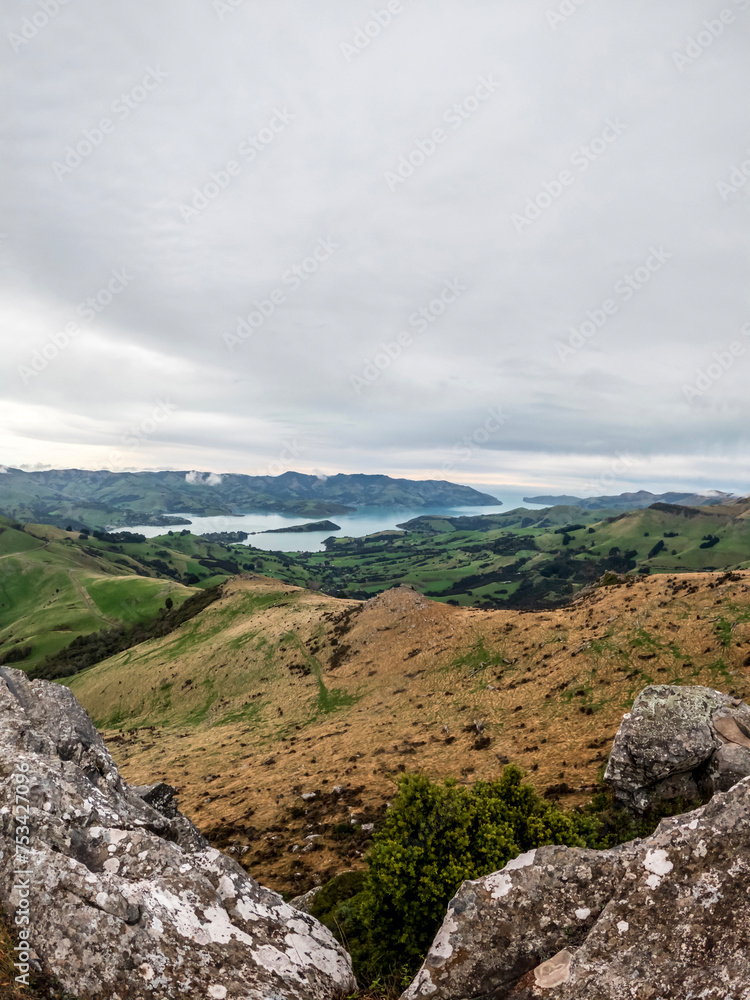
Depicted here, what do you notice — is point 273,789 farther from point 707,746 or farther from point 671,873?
point 671,873

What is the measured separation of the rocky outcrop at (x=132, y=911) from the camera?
7.43m

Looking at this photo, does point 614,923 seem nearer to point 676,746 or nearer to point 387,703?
point 676,746

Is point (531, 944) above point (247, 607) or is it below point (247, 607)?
above

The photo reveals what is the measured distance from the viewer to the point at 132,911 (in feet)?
26.2

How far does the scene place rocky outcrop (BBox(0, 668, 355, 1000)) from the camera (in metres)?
7.43

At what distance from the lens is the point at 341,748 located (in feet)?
107

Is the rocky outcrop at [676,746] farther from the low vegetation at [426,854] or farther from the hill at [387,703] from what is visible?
the low vegetation at [426,854]

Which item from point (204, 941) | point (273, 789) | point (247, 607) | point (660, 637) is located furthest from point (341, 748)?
point (247, 607)

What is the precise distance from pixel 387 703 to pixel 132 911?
108 feet

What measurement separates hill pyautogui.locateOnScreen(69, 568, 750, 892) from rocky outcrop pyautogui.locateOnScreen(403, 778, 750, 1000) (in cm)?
1321

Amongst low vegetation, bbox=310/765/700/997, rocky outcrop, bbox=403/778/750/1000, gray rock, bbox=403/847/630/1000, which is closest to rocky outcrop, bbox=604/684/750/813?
low vegetation, bbox=310/765/700/997

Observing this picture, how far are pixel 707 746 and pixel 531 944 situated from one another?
38.0 feet

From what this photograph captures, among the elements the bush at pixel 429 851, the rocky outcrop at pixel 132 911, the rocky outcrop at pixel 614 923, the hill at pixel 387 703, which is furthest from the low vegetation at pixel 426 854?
the hill at pixel 387 703

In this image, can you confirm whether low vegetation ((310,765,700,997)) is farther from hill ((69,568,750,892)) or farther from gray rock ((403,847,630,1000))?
hill ((69,568,750,892))
